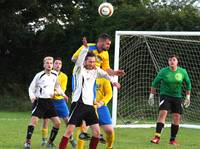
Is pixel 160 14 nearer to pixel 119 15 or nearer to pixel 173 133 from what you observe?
pixel 119 15

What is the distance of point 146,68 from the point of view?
1830 centimetres

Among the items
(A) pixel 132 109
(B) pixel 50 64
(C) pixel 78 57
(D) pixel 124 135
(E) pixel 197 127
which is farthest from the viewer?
(A) pixel 132 109

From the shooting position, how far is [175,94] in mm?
11984

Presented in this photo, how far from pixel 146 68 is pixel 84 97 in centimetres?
995

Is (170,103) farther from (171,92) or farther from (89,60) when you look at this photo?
(89,60)

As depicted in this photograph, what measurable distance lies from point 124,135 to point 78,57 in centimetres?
494

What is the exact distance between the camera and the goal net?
57.9 feet

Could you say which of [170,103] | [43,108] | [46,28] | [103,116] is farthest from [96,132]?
[46,28]

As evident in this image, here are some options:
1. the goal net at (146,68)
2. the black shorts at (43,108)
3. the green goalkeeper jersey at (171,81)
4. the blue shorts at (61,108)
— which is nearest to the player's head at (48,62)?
the black shorts at (43,108)

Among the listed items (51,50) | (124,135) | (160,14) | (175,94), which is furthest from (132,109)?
(51,50)

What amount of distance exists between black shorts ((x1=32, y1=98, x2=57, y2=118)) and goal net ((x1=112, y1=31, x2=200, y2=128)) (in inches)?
269

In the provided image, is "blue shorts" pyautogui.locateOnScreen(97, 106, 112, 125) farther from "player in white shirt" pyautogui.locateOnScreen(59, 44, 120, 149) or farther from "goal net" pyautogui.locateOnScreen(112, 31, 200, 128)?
"goal net" pyautogui.locateOnScreen(112, 31, 200, 128)

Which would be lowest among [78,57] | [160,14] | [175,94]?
[175,94]

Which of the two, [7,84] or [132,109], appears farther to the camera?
[7,84]
